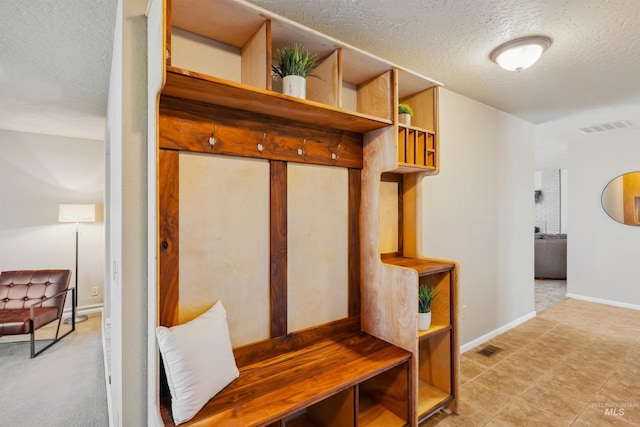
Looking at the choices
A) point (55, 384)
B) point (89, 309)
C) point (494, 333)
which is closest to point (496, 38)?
point (494, 333)

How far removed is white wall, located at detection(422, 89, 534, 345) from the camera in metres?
2.80

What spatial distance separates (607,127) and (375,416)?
186 inches

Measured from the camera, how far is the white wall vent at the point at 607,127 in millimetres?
3866

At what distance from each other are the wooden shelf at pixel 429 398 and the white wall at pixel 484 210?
0.99 meters

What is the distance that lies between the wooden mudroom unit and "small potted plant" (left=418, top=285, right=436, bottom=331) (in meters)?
0.07

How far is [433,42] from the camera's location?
2.01 m

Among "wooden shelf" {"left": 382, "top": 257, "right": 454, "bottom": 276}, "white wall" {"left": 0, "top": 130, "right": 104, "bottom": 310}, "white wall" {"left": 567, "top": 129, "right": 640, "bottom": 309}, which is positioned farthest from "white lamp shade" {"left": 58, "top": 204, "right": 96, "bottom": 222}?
"white wall" {"left": 567, "top": 129, "right": 640, "bottom": 309}

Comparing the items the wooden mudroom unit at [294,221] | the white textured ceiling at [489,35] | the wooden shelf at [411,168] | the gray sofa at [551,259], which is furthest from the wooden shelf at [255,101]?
the gray sofa at [551,259]

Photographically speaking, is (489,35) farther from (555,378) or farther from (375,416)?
(555,378)

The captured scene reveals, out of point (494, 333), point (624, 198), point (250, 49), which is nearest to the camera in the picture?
point (250, 49)

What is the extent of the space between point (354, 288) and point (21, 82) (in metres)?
3.14

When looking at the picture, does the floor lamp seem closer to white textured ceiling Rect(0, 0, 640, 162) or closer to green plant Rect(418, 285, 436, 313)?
white textured ceiling Rect(0, 0, 640, 162)

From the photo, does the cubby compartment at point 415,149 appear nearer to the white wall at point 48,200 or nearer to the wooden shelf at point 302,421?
the wooden shelf at point 302,421

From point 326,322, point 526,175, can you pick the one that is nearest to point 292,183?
point 326,322
